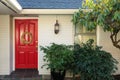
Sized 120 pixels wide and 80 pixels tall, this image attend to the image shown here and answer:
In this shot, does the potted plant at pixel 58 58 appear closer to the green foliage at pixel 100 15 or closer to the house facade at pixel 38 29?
the house facade at pixel 38 29

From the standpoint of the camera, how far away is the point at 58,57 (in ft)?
36.6

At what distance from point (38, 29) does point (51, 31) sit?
22.3 inches

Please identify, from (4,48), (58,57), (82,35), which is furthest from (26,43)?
(58,57)

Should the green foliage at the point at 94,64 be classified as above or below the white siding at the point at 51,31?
below

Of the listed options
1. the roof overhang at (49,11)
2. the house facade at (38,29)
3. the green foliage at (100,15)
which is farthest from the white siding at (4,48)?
the green foliage at (100,15)

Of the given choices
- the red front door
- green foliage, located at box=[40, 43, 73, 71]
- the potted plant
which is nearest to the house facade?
the red front door

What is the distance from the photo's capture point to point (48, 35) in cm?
1248

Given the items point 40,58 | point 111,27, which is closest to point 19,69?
point 40,58

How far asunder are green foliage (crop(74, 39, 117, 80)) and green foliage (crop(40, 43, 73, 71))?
1.09ft

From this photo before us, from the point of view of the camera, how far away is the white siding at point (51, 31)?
489 inches

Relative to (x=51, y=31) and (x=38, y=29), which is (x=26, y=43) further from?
(x=51, y=31)

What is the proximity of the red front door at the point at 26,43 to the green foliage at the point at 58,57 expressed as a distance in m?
2.15

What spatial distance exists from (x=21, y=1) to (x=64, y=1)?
5.95 feet

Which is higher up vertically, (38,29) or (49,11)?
(49,11)
